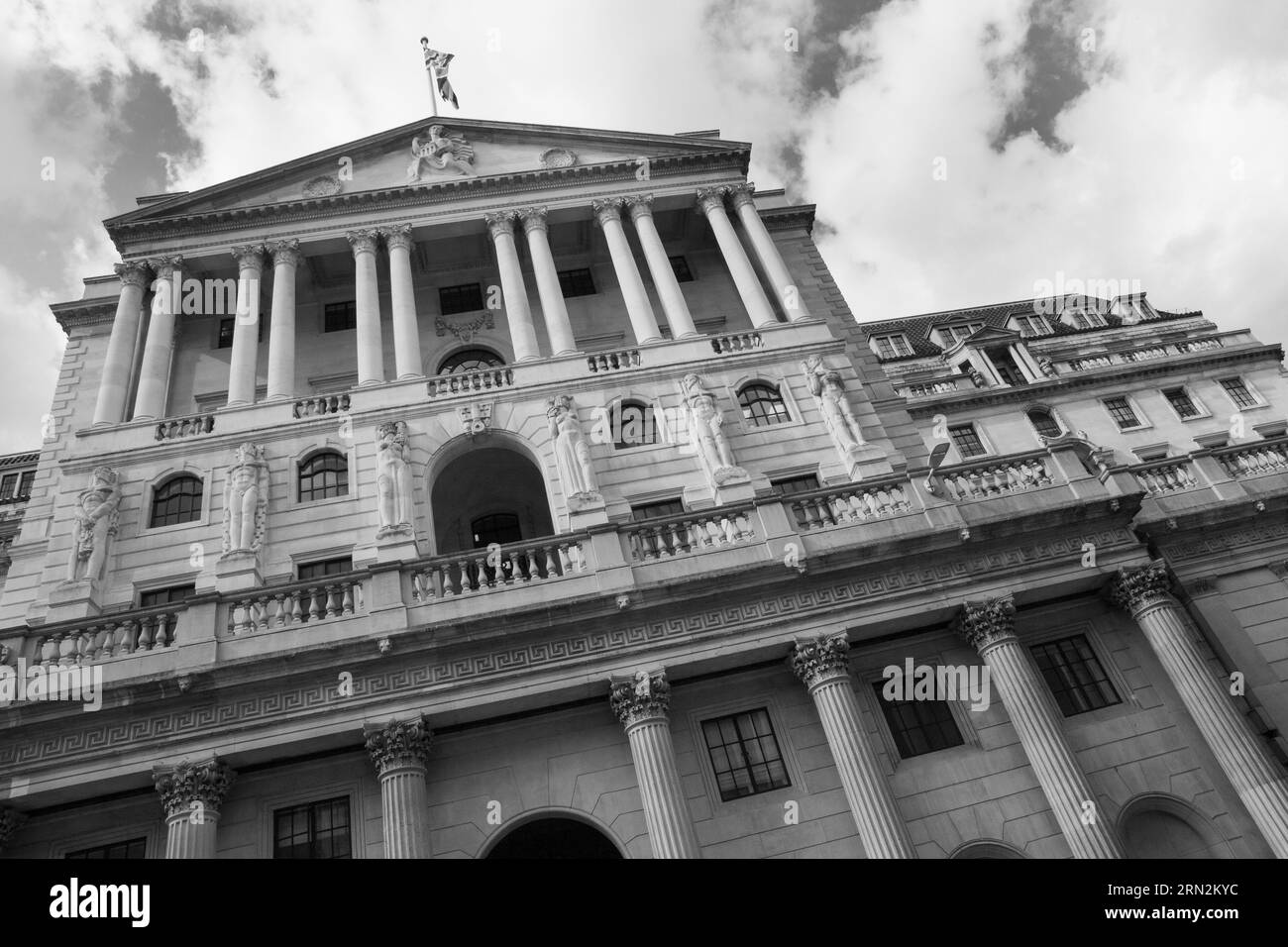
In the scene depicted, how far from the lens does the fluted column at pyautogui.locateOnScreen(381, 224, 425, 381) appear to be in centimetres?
2511

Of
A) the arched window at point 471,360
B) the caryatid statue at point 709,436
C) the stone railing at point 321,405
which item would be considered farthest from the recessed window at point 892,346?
the stone railing at point 321,405

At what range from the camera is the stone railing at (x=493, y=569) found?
18.0m

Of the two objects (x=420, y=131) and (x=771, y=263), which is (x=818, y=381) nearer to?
(x=771, y=263)

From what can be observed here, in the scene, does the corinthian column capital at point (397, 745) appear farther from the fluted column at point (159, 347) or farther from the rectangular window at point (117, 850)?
the fluted column at point (159, 347)

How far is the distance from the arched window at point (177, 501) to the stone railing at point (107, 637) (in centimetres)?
484

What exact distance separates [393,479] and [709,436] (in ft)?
27.9

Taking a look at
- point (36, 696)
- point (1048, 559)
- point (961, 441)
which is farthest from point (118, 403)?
point (961, 441)

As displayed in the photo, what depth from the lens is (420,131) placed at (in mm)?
31078

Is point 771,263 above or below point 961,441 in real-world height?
below

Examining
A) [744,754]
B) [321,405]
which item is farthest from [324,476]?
[744,754]

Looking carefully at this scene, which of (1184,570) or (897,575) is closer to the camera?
(897,575)

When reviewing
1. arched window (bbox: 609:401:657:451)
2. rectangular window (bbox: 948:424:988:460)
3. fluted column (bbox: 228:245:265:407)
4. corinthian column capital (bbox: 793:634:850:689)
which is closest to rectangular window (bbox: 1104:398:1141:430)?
rectangular window (bbox: 948:424:988:460)
